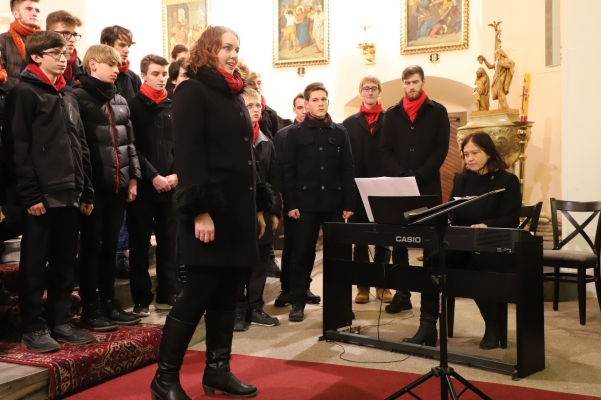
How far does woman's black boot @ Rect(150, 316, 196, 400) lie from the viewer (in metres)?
2.84

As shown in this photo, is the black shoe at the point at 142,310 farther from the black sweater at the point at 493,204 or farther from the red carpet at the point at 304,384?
the black sweater at the point at 493,204

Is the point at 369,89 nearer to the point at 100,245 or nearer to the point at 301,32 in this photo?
the point at 100,245

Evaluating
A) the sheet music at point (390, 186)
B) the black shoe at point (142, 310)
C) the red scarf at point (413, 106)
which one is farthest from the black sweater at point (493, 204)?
the black shoe at point (142, 310)

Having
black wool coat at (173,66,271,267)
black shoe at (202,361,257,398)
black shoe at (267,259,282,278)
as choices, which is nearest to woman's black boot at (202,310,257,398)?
black shoe at (202,361,257,398)

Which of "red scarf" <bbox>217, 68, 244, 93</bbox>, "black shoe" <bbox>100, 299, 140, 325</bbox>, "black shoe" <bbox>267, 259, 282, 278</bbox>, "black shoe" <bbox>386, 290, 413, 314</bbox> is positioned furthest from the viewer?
"black shoe" <bbox>267, 259, 282, 278</bbox>

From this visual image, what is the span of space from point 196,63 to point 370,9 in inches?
326

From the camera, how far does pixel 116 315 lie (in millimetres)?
3926

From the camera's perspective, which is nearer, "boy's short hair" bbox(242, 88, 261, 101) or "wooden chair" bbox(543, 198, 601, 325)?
"boy's short hair" bbox(242, 88, 261, 101)

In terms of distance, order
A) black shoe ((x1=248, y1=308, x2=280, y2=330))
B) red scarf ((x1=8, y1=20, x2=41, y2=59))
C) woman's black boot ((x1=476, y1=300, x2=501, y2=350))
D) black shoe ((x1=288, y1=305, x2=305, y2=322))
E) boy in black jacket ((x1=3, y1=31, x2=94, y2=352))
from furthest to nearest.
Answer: black shoe ((x1=288, y1=305, x2=305, y2=322)), black shoe ((x1=248, y1=308, x2=280, y2=330)), red scarf ((x1=8, y1=20, x2=41, y2=59)), woman's black boot ((x1=476, y1=300, x2=501, y2=350)), boy in black jacket ((x1=3, y1=31, x2=94, y2=352))

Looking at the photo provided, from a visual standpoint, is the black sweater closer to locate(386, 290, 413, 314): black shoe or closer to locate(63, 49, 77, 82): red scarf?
locate(386, 290, 413, 314): black shoe

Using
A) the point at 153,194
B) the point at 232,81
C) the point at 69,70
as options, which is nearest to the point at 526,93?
the point at 153,194

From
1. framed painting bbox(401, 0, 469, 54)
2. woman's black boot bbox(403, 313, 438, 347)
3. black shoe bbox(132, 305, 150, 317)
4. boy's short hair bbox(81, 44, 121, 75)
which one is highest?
framed painting bbox(401, 0, 469, 54)

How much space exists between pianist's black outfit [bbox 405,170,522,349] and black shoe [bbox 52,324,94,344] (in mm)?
1885

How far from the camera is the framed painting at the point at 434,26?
10.1 metres
